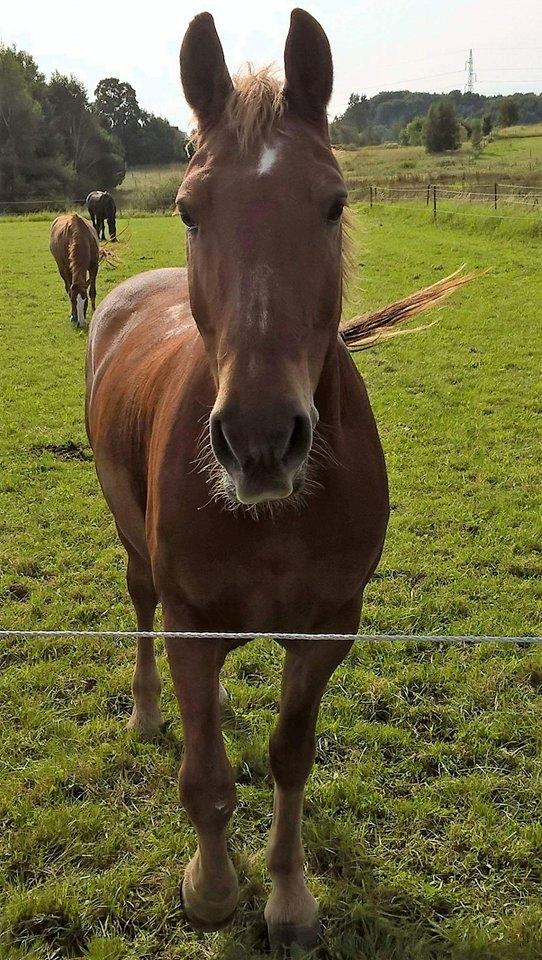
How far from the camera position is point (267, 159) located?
5.32 ft

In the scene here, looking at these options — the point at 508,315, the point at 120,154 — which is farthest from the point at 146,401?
the point at 120,154

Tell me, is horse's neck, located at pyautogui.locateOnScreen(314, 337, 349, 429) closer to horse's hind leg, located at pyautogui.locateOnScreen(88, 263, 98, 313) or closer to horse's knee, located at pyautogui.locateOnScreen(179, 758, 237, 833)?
horse's knee, located at pyautogui.locateOnScreen(179, 758, 237, 833)

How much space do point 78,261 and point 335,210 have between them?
35.4ft

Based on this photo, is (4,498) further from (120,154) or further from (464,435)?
(120,154)

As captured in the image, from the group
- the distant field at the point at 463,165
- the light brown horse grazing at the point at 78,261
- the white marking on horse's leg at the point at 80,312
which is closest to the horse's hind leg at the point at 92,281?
the light brown horse grazing at the point at 78,261

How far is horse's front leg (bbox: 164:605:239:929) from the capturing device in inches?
82.4

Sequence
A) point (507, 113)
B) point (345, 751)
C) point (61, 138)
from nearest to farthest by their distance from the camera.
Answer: point (345, 751) < point (61, 138) < point (507, 113)

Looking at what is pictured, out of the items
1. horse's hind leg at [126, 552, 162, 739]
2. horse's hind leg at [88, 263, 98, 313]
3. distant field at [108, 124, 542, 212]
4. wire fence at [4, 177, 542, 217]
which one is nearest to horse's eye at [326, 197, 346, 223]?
horse's hind leg at [126, 552, 162, 739]

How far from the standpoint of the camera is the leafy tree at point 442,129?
1932 inches

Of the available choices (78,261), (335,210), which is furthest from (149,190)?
(335,210)

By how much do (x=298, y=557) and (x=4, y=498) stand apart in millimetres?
4304

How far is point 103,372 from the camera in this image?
138 inches

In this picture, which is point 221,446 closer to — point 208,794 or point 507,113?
point 208,794

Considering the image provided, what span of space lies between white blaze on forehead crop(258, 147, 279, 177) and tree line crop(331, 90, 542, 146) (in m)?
51.7
